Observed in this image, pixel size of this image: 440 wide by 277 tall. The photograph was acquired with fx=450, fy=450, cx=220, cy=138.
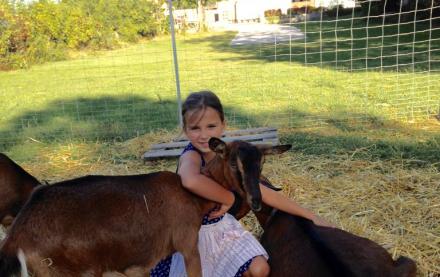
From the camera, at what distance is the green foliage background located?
37.9 feet

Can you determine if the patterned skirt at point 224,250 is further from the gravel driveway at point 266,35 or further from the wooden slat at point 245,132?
the gravel driveway at point 266,35

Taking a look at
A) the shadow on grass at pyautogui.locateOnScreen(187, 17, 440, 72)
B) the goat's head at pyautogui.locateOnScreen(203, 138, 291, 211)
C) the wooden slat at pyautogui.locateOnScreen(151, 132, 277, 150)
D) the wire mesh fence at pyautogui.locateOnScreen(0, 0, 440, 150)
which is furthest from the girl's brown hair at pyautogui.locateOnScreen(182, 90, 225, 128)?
the shadow on grass at pyautogui.locateOnScreen(187, 17, 440, 72)

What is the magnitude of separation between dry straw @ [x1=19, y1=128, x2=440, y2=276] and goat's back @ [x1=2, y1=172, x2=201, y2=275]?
1.44 meters

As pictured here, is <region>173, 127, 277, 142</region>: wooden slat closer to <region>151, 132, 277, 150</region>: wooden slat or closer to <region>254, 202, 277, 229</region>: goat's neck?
<region>151, 132, 277, 150</region>: wooden slat

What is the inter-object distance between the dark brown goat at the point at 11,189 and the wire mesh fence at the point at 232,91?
12.3 feet

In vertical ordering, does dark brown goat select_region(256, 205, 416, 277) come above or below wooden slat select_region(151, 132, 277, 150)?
above

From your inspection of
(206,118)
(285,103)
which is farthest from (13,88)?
(206,118)

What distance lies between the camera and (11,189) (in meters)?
4.32

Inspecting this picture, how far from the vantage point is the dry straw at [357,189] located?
4.05 metres

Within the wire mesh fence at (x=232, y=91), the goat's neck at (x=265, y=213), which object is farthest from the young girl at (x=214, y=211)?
the wire mesh fence at (x=232, y=91)

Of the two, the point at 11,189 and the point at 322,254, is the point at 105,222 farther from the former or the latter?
the point at 11,189

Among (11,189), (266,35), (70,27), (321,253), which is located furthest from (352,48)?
(321,253)

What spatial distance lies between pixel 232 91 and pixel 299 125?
395cm

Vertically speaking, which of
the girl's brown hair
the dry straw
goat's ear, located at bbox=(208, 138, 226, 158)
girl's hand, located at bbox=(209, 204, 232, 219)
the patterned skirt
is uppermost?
the girl's brown hair
